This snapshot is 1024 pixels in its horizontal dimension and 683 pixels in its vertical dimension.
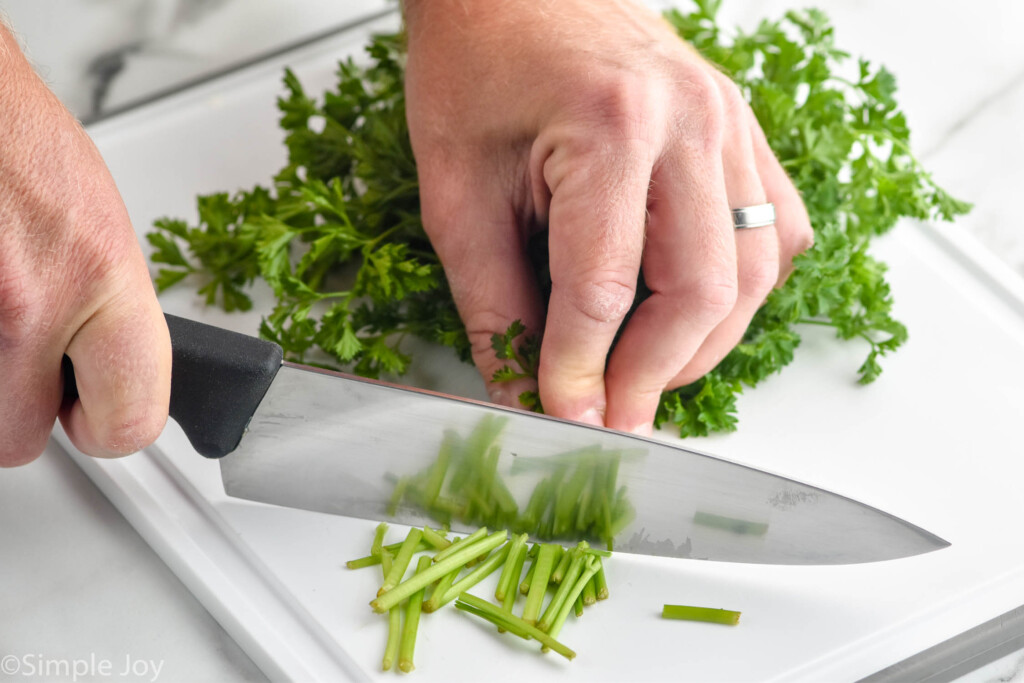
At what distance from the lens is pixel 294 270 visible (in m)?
2.13

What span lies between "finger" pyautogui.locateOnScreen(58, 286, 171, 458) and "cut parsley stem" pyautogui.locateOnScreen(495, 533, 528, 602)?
0.60m

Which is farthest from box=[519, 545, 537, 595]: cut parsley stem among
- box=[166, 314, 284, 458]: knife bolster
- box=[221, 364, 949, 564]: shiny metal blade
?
box=[166, 314, 284, 458]: knife bolster

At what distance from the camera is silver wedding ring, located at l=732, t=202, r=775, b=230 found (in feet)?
5.80

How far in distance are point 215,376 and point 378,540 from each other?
1.34 ft

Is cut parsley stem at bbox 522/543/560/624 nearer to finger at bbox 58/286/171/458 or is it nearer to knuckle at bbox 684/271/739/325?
knuckle at bbox 684/271/739/325

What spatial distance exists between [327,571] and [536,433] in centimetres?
43

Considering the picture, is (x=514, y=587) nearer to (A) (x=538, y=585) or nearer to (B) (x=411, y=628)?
(A) (x=538, y=585)

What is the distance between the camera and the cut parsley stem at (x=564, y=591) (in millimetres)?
1547

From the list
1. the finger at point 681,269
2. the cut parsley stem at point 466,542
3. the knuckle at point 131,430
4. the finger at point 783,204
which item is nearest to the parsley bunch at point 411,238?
the finger at point 783,204

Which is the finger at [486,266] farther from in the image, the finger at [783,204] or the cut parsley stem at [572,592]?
the finger at [783,204]

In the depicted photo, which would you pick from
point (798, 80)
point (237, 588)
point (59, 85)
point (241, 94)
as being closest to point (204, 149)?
point (241, 94)

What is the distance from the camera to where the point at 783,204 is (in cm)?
189

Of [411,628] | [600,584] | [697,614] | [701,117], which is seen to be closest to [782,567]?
[697,614]

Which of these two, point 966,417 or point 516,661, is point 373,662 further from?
point 966,417
